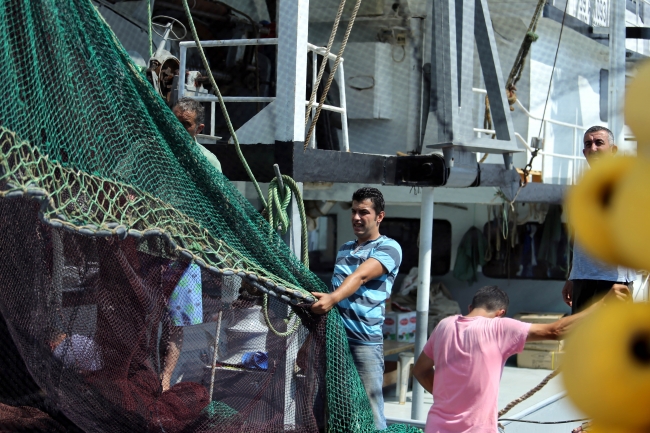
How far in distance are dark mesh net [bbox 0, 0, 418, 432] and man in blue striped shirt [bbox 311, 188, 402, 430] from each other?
23cm

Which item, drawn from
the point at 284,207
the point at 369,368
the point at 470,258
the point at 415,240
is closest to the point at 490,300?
the point at 369,368

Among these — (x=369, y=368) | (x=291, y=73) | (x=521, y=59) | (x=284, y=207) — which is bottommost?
(x=369, y=368)

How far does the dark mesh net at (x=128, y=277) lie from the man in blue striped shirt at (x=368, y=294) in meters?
0.23

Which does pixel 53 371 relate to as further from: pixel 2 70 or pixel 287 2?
pixel 287 2

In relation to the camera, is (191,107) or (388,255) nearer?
(388,255)

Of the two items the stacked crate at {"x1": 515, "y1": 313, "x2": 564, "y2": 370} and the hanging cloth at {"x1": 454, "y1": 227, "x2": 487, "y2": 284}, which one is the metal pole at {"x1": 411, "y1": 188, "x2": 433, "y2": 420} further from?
the hanging cloth at {"x1": 454, "y1": 227, "x2": 487, "y2": 284}

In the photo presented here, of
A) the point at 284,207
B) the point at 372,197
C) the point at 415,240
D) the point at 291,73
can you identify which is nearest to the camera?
the point at 372,197

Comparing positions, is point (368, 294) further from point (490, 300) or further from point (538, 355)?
point (538, 355)

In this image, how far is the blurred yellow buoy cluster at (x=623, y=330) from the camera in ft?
2.38

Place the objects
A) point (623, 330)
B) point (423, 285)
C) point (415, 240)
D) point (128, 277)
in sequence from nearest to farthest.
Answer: point (623, 330), point (128, 277), point (423, 285), point (415, 240)

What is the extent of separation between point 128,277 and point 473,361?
1688 millimetres

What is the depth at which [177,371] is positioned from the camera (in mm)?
3689

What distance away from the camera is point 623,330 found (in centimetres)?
75

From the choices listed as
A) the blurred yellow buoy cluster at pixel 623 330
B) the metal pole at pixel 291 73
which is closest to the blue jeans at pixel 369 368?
Result: the metal pole at pixel 291 73
